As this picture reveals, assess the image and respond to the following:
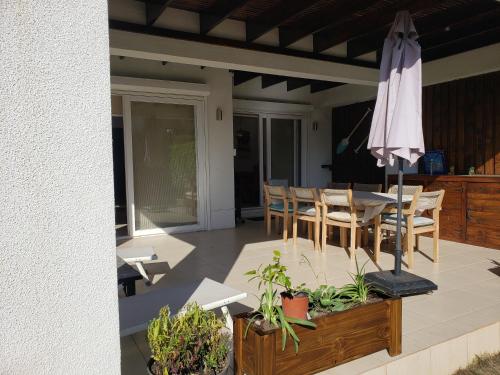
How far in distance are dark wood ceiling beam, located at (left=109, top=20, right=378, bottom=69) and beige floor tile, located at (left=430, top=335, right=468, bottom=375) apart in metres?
3.76

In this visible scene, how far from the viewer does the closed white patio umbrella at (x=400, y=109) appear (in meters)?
3.09

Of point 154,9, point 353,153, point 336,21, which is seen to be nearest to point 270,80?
point 353,153

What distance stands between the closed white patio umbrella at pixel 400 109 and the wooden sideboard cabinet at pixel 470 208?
2.30m

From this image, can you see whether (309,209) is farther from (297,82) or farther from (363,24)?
(297,82)

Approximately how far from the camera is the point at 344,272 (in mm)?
3961

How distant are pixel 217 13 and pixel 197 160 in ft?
9.29

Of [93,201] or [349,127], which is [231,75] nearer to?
[349,127]

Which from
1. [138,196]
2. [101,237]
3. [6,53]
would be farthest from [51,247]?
[138,196]

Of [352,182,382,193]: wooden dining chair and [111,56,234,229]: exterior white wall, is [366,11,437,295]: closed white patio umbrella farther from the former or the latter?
[111,56,234,229]: exterior white wall

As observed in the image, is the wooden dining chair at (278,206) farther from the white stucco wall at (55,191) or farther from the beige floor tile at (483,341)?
the white stucco wall at (55,191)

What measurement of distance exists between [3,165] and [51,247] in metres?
0.28

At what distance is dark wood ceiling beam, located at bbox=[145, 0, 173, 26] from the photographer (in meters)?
3.84

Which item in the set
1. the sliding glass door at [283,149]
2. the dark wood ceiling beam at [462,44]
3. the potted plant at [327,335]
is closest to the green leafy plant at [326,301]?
the potted plant at [327,335]

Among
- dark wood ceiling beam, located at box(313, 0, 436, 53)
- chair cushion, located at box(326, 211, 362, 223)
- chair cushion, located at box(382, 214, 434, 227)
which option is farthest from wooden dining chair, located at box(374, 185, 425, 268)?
dark wood ceiling beam, located at box(313, 0, 436, 53)
